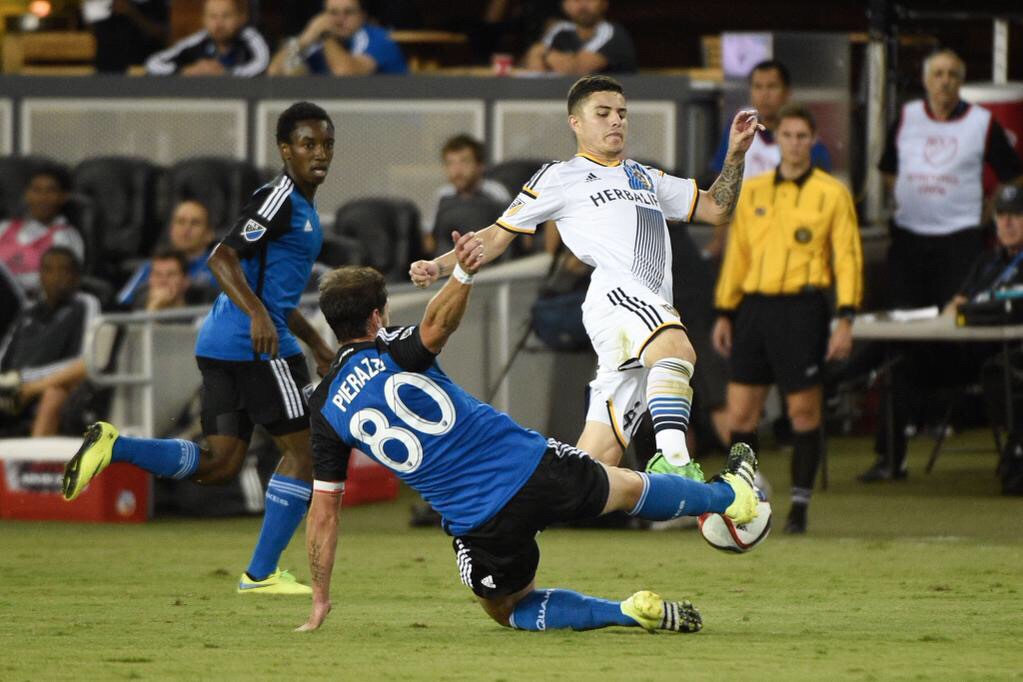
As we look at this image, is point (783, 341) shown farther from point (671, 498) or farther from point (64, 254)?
point (64, 254)

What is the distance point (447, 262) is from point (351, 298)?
99cm

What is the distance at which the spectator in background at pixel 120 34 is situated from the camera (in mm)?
17094

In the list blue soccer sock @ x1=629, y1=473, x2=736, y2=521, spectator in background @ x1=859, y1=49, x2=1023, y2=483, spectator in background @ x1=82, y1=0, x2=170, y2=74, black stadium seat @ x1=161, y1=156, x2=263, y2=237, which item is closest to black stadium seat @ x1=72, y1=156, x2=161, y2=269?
black stadium seat @ x1=161, y1=156, x2=263, y2=237

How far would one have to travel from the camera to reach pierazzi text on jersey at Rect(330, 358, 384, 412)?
6477 millimetres

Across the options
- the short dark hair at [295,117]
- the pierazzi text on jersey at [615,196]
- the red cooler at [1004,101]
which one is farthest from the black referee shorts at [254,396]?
the red cooler at [1004,101]

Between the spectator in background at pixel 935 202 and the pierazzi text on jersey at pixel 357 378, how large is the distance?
6823mm

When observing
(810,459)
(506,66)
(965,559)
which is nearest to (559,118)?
(506,66)

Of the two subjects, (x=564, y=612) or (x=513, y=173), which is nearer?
(x=564, y=612)

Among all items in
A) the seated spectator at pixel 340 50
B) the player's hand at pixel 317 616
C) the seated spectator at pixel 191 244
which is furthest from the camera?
the seated spectator at pixel 340 50

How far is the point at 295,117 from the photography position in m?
8.34

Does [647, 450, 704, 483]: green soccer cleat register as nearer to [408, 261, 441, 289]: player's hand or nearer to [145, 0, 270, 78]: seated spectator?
[408, 261, 441, 289]: player's hand

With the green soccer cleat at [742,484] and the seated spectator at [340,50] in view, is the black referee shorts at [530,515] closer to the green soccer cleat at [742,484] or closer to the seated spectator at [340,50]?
the green soccer cleat at [742,484]

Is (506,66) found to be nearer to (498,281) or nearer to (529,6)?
(529,6)

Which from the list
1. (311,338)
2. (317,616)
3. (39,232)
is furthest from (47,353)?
(317,616)
